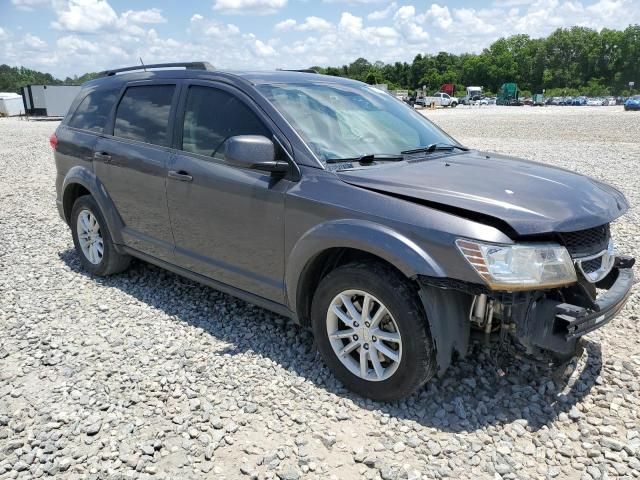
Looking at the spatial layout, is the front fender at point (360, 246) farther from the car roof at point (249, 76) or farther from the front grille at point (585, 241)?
the car roof at point (249, 76)

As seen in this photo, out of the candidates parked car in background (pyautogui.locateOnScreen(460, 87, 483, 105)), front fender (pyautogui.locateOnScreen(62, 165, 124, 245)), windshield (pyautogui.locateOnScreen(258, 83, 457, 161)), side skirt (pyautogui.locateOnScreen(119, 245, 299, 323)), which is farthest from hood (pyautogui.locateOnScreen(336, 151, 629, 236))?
parked car in background (pyautogui.locateOnScreen(460, 87, 483, 105))

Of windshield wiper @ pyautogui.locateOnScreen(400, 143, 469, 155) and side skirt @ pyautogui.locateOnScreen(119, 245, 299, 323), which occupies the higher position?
windshield wiper @ pyautogui.locateOnScreen(400, 143, 469, 155)

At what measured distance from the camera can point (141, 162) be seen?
4516 mm

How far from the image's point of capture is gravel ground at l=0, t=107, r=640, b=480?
2.78 metres

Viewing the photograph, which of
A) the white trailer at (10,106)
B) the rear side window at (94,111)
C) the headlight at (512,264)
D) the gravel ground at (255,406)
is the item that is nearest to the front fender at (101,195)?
the rear side window at (94,111)

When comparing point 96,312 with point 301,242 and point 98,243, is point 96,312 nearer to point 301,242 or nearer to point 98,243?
point 98,243

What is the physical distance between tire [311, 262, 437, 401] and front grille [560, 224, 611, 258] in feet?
2.77

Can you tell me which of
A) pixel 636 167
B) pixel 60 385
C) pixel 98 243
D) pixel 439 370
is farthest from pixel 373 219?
pixel 636 167

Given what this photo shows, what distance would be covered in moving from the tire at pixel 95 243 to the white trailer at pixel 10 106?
5737 centimetres

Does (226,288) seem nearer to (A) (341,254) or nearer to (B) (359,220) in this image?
(A) (341,254)

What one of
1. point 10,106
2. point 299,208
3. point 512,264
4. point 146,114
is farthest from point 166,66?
point 10,106

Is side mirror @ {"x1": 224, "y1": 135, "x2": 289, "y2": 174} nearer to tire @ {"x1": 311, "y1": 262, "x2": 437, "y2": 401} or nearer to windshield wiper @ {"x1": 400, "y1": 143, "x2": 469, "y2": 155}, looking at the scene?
tire @ {"x1": 311, "y1": 262, "x2": 437, "y2": 401}

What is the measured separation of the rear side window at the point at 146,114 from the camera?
442 centimetres

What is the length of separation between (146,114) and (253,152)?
1771 millimetres
